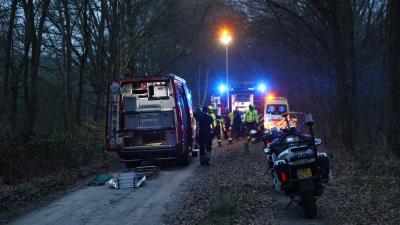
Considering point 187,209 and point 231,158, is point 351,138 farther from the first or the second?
point 187,209

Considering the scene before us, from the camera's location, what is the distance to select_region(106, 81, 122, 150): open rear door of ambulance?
17.1 meters

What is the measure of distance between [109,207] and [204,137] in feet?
26.0

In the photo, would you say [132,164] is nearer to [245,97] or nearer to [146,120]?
[146,120]

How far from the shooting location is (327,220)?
8.89 m

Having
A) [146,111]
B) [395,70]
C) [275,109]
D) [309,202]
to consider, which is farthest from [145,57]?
[309,202]

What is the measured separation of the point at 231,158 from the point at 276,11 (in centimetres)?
1090

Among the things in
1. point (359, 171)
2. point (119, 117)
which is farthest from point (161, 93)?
point (359, 171)

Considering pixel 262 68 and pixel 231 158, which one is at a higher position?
pixel 262 68

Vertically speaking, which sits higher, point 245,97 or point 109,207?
point 245,97

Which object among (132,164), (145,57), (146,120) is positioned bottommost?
(132,164)

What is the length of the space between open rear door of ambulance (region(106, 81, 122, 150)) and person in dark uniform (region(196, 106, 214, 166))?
104 inches

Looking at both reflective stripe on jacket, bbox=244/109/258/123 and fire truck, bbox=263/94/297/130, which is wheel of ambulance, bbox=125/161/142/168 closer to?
reflective stripe on jacket, bbox=244/109/258/123

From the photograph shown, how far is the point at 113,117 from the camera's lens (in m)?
17.2

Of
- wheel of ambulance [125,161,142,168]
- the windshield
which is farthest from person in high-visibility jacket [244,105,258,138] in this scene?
wheel of ambulance [125,161,142,168]
